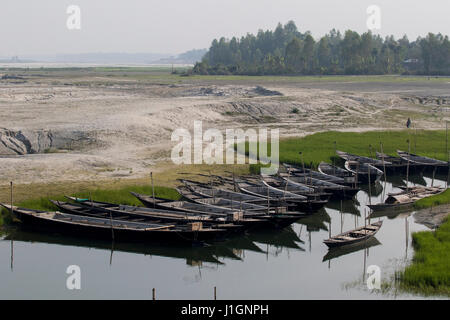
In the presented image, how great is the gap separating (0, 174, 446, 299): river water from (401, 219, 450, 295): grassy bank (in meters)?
0.65

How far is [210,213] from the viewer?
31891 millimetres

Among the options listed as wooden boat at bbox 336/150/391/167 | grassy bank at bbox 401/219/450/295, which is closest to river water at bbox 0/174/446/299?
grassy bank at bbox 401/219/450/295

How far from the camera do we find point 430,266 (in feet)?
83.4

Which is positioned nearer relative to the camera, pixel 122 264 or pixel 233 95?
pixel 122 264

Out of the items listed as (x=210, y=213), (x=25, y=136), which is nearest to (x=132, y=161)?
(x=25, y=136)

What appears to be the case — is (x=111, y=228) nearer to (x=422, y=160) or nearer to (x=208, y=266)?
(x=208, y=266)

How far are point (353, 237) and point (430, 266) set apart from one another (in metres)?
4.79

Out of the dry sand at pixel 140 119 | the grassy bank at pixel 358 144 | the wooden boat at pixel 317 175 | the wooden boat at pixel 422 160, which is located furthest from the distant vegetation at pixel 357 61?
the wooden boat at pixel 317 175

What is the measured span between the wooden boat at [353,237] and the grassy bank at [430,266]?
201 centimetres

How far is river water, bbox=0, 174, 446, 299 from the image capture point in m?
24.8

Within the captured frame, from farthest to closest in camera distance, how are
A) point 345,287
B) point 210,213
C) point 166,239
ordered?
point 210,213 < point 166,239 < point 345,287
